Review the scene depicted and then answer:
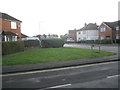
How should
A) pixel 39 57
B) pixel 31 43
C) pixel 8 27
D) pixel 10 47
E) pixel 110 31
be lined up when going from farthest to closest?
pixel 110 31, pixel 8 27, pixel 31 43, pixel 10 47, pixel 39 57

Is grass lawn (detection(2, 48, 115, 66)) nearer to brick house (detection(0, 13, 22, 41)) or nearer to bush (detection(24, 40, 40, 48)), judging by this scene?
bush (detection(24, 40, 40, 48))

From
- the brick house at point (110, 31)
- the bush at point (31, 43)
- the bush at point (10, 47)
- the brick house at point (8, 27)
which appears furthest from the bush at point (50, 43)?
the brick house at point (110, 31)

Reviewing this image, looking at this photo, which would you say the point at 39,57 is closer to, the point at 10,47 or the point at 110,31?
the point at 10,47

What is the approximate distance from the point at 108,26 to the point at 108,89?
139 ft

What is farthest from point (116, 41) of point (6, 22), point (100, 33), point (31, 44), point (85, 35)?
point (6, 22)

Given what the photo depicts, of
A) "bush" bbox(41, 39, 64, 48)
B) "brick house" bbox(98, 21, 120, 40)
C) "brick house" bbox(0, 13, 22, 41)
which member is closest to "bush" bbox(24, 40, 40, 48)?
"bush" bbox(41, 39, 64, 48)

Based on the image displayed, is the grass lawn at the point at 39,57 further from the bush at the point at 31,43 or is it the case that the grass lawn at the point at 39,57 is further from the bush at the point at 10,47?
the bush at the point at 31,43

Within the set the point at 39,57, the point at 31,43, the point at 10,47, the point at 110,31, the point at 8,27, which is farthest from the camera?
the point at 110,31

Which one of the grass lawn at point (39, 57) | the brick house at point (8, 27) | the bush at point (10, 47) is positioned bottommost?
the grass lawn at point (39, 57)

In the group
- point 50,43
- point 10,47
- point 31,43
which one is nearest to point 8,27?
point 31,43

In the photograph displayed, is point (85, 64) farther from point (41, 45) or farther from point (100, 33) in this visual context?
point (100, 33)

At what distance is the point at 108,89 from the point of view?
4918 mm

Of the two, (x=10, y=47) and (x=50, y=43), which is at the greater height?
(x=50, y=43)

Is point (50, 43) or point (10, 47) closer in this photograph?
point (10, 47)
